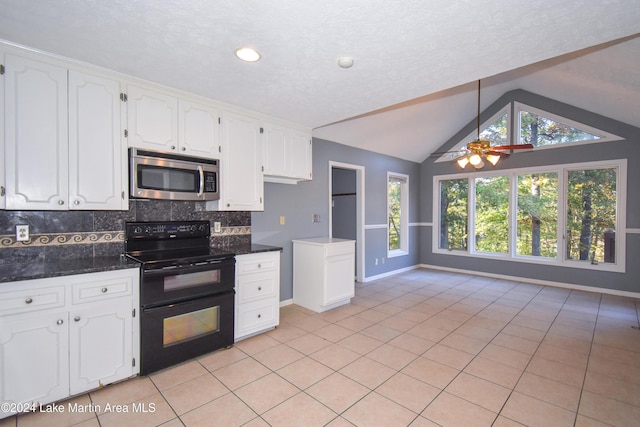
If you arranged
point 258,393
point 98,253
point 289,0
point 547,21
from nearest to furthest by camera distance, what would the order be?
point 289,0, point 547,21, point 258,393, point 98,253

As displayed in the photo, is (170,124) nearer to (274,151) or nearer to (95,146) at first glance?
(95,146)

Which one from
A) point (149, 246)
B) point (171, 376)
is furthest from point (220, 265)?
point (171, 376)

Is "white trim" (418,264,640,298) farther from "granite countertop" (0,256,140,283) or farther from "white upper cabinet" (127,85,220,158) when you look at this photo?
"granite countertop" (0,256,140,283)

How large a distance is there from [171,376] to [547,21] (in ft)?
11.9

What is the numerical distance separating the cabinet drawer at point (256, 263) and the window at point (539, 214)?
15.8ft

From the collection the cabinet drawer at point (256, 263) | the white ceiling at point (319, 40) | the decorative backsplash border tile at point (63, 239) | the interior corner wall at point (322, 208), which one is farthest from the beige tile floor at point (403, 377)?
the white ceiling at point (319, 40)

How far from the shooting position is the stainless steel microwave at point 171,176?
2521 millimetres

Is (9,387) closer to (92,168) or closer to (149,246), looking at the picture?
(149,246)

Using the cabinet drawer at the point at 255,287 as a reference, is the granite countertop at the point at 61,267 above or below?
above

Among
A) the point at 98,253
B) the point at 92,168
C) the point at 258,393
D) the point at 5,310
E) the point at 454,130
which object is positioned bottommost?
the point at 258,393

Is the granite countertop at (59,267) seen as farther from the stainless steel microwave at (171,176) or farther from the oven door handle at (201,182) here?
the oven door handle at (201,182)

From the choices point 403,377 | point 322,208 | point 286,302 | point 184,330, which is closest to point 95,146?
point 184,330

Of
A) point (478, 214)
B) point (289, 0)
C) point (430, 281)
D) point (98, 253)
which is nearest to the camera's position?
point (289, 0)

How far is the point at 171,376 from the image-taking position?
7.75ft
